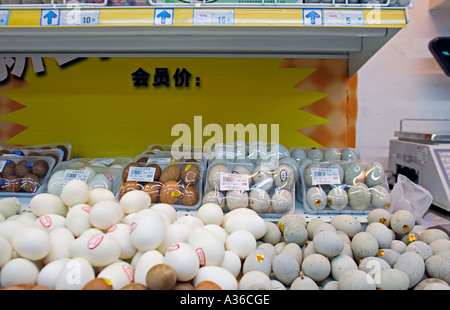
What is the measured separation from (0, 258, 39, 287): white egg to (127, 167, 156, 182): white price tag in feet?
2.24

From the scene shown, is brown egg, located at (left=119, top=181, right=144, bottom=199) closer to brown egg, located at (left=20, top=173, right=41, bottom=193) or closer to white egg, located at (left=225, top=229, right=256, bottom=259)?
brown egg, located at (left=20, top=173, right=41, bottom=193)

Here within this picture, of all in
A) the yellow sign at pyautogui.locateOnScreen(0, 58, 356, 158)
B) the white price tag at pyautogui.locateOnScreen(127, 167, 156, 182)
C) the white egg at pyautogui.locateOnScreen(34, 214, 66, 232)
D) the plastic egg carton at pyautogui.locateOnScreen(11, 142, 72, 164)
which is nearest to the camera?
the white egg at pyautogui.locateOnScreen(34, 214, 66, 232)

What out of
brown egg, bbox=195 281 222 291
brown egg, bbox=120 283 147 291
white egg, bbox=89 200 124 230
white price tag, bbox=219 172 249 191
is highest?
white price tag, bbox=219 172 249 191

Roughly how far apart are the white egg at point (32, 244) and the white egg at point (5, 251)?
0.05 feet

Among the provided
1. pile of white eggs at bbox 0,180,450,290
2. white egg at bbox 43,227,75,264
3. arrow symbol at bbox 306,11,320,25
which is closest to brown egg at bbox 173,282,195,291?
pile of white eggs at bbox 0,180,450,290

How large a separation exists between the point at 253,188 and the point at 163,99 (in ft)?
3.05

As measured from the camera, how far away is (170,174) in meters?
1.60

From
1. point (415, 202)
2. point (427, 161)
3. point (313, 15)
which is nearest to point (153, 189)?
point (313, 15)

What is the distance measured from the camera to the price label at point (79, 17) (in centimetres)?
130

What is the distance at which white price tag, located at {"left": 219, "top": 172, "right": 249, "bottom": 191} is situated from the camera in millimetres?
1523

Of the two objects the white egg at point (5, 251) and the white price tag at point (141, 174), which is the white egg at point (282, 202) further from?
the white egg at point (5, 251)

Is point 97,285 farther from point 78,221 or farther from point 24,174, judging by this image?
point 24,174

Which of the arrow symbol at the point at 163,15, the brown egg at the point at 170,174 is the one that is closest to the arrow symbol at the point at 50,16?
the arrow symbol at the point at 163,15

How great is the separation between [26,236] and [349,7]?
49.4 inches
